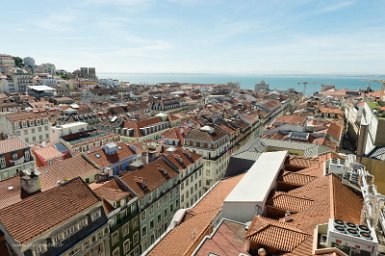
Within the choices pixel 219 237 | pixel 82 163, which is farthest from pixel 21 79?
pixel 219 237

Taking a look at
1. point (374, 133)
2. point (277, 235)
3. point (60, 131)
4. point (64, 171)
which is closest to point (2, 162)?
point (64, 171)

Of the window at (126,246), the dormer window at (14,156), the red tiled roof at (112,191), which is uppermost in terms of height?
the dormer window at (14,156)

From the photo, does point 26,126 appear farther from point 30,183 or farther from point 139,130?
point 30,183

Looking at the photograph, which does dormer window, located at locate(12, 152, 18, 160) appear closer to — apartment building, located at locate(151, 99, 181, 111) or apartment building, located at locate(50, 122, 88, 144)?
apartment building, located at locate(50, 122, 88, 144)

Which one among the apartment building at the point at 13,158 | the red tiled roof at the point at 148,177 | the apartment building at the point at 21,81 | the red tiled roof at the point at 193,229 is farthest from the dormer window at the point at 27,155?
the apartment building at the point at 21,81

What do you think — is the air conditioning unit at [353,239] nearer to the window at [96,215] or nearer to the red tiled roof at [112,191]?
the window at [96,215]
